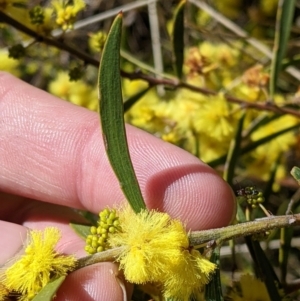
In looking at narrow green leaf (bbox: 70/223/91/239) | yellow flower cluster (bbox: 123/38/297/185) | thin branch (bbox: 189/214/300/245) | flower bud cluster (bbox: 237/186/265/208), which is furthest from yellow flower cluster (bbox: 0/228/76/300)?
yellow flower cluster (bbox: 123/38/297/185)

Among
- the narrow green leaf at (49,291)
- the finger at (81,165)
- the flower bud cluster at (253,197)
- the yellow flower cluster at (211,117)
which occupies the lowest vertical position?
the narrow green leaf at (49,291)

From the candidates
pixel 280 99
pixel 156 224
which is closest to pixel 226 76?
pixel 280 99

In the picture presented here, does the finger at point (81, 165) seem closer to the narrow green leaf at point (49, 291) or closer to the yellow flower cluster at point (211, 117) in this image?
the narrow green leaf at point (49, 291)

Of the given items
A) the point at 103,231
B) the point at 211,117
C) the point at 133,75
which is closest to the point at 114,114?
the point at 103,231

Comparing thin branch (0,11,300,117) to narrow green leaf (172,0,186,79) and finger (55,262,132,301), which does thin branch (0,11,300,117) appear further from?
finger (55,262,132,301)

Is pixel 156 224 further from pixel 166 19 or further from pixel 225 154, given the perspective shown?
pixel 166 19

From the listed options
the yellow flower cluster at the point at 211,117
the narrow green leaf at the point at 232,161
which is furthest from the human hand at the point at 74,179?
the yellow flower cluster at the point at 211,117
